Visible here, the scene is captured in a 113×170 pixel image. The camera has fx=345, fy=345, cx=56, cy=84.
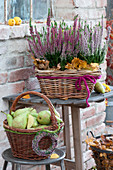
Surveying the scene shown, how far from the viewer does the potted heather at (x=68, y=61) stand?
206 cm

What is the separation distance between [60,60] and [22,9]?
63 cm

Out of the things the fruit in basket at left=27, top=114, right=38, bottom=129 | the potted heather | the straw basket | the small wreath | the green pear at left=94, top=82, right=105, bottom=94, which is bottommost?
the straw basket

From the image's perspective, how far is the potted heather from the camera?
6.76 feet

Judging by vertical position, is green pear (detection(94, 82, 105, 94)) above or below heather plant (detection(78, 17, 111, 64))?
below

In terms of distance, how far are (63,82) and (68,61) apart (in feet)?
0.48

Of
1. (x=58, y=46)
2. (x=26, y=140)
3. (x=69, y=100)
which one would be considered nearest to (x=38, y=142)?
(x=26, y=140)

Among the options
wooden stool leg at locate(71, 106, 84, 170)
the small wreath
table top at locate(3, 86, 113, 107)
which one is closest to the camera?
the small wreath

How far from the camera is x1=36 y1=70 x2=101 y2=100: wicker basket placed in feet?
6.73

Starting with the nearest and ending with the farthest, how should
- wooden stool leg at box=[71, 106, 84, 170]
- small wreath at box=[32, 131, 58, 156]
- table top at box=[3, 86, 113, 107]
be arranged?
small wreath at box=[32, 131, 58, 156], table top at box=[3, 86, 113, 107], wooden stool leg at box=[71, 106, 84, 170]

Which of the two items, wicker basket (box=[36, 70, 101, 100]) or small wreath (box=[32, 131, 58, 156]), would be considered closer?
small wreath (box=[32, 131, 58, 156])

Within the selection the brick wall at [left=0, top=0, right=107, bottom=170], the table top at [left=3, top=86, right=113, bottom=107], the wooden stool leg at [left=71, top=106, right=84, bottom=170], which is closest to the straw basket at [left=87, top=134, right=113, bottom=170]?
the wooden stool leg at [left=71, top=106, right=84, bottom=170]

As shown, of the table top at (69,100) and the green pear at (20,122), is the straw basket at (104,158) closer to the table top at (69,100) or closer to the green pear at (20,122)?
the table top at (69,100)

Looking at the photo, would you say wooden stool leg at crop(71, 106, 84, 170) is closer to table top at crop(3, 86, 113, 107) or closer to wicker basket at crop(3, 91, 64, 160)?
table top at crop(3, 86, 113, 107)

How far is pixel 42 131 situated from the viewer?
5.62 ft
